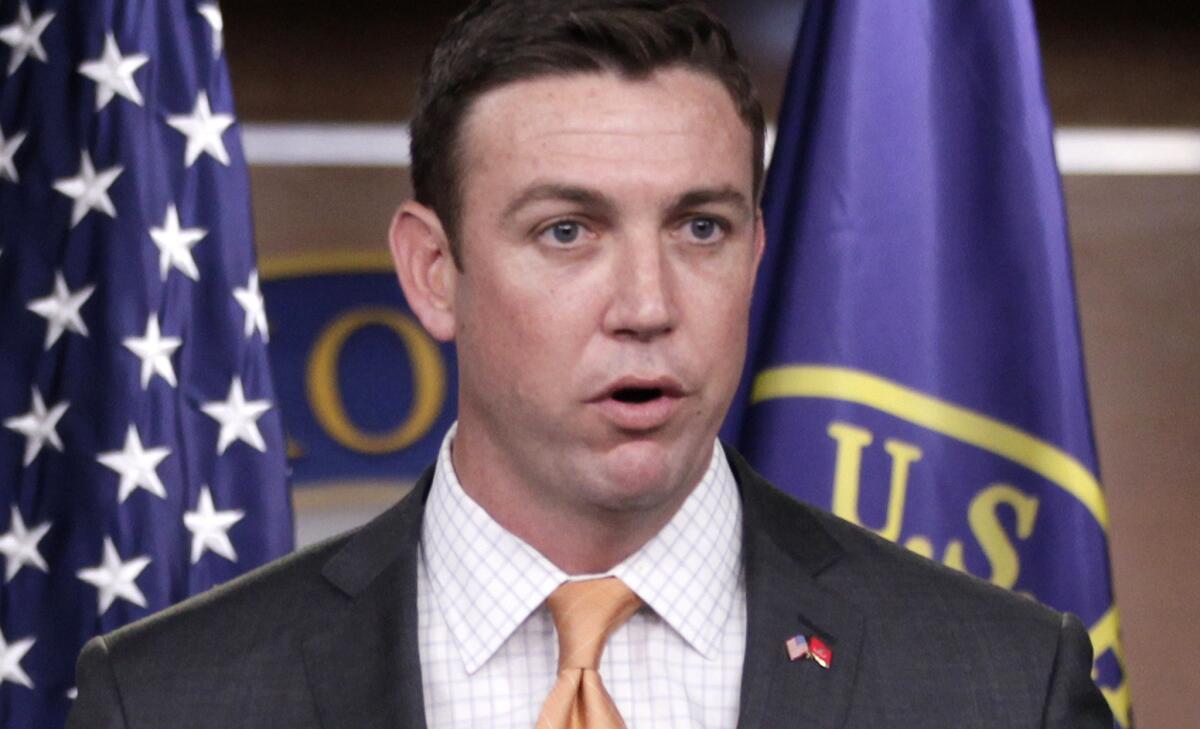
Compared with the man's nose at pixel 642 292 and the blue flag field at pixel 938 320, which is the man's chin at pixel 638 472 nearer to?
the man's nose at pixel 642 292

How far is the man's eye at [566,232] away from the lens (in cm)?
161

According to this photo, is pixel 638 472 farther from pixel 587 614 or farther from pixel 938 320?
pixel 938 320

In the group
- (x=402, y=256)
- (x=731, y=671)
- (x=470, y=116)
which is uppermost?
(x=470, y=116)

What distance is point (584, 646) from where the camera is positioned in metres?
1.63

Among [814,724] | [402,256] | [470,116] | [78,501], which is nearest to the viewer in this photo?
[814,724]

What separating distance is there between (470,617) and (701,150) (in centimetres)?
50

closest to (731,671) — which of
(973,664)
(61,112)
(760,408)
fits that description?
(973,664)

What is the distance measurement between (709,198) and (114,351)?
1.01 metres

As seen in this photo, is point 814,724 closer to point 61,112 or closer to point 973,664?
point 973,664

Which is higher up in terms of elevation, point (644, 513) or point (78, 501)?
point (644, 513)

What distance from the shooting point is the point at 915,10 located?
2451 millimetres

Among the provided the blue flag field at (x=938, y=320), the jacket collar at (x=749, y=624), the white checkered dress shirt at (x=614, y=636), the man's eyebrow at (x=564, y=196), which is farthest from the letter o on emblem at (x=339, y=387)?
the man's eyebrow at (x=564, y=196)

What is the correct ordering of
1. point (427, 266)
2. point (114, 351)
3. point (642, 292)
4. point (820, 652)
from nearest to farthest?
point (642, 292) → point (820, 652) → point (427, 266) → point (114, 351)

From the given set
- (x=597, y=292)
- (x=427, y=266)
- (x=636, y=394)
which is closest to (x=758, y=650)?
(x=636, y=394)
